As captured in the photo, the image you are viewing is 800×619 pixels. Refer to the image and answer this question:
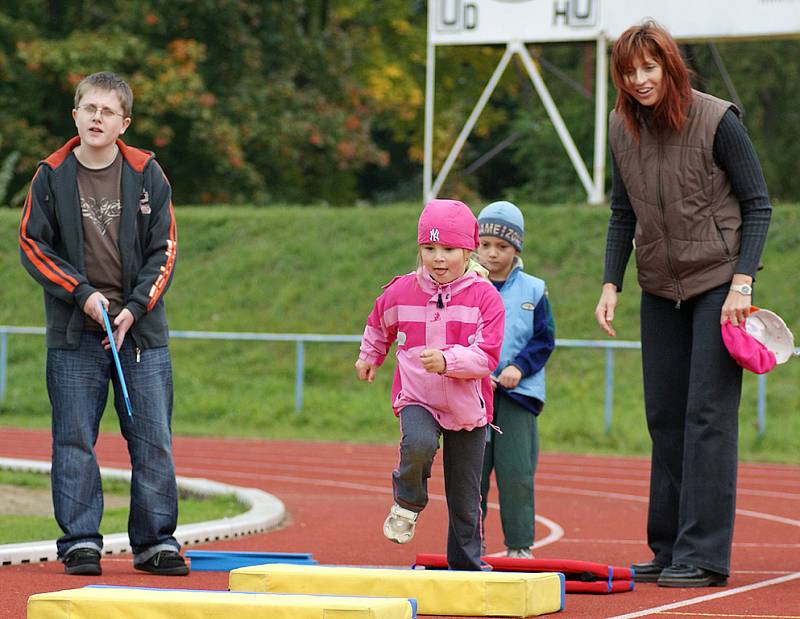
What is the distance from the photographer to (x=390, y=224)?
25500mm

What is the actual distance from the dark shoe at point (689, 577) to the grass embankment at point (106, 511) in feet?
10.7

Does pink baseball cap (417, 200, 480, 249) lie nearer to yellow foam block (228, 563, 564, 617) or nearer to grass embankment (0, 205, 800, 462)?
yellow foam block (228, 563, 564, 617)

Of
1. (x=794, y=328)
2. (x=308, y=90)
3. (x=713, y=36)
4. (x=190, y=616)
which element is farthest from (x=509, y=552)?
(x=308, y=90)

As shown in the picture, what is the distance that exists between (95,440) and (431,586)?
2.03m

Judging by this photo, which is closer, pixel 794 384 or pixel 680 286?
pixel 680 286

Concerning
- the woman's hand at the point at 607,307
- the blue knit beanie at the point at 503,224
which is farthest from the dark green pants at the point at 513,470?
the woman's hand at the point at 607,307

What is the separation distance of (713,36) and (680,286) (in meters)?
16.3

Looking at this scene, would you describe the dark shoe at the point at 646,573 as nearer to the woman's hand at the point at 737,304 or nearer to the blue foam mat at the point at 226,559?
the woman's hand at the point at 737,304

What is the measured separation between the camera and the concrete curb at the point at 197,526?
739 cm

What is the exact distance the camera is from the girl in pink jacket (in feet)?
20.7

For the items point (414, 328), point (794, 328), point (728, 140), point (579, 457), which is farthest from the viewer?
point (794, 328)

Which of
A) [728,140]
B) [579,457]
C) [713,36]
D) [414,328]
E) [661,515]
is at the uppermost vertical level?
[713,36]

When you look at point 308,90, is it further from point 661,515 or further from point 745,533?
point 661,515

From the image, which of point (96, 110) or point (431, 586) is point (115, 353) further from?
point (431, 586)
